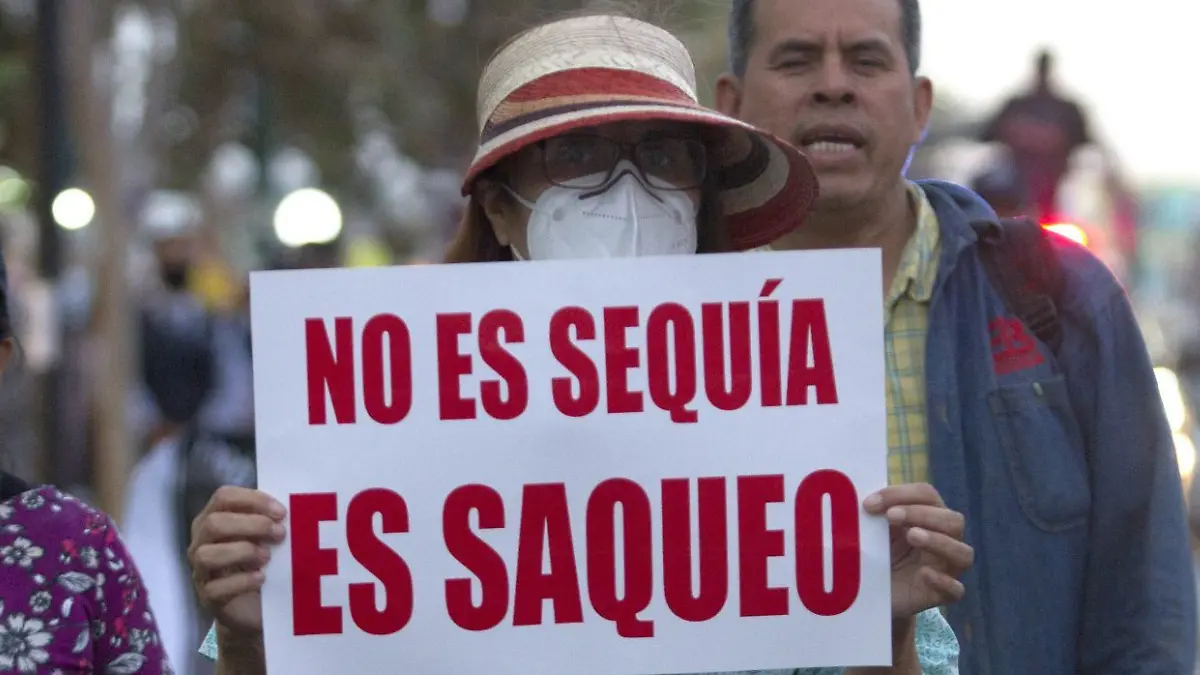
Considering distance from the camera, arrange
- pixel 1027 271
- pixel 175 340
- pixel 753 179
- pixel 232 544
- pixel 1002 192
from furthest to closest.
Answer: pixel 175 340 < pixel 1002 192 < pixel 1027 271 < pixel 753 179 < pixel 232 544

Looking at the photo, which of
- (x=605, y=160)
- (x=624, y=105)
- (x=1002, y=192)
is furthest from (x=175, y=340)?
(x=624, y=105)

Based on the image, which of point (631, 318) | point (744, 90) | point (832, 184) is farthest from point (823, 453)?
point (744, 90)

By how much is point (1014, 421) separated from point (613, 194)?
1.04 metres

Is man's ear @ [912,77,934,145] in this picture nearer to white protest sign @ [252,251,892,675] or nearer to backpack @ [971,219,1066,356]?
backpack @ [971,219,1066,356]

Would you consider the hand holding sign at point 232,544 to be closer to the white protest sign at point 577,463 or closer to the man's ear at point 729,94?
the white protest sign at point 577,463

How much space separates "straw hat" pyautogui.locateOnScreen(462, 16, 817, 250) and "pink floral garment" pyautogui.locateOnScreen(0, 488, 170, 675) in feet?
2.59

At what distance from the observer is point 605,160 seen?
309cm

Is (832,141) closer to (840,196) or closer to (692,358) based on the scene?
(840,196)

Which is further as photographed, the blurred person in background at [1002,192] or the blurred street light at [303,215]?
the blurred street light at [303,215]

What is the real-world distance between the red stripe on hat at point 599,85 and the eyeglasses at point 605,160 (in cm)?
7

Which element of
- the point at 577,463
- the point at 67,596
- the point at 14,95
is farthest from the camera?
the point at 14,95

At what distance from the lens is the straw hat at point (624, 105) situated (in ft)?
9.89

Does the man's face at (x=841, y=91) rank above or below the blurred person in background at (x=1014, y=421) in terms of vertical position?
above

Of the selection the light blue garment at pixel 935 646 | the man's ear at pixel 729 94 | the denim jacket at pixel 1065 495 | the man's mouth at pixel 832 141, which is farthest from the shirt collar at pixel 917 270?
the light blue garment at pixel 935 646
